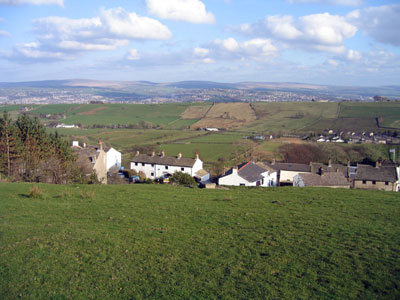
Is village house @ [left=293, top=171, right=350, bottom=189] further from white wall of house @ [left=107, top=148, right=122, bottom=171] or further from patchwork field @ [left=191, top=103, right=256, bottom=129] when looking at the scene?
patchwork field @ [left=191, top=103, right=256, bottom=129]

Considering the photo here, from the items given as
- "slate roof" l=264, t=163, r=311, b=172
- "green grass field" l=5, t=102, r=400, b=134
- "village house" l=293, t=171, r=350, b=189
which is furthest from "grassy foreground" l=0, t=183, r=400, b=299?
"green grass field" l=5, t=102, r=400, b=134

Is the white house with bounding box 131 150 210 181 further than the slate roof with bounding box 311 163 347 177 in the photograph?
Yes

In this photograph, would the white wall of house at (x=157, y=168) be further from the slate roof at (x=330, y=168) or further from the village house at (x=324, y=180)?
the village house at (x=324, y=180)

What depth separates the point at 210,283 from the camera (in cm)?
892

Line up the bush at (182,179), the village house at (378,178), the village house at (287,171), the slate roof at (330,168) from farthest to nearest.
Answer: the village house at (287,171)
the slate roof at (330,168)
the village house at (378,178)
the bush at (182,179)

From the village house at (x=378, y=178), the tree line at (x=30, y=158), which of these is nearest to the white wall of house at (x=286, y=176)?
the village house at (x=378, y=178)

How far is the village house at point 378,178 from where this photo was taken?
4553 centimetres

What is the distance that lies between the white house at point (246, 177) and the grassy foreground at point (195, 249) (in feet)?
82.2

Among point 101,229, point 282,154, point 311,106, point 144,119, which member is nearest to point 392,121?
point 311,106

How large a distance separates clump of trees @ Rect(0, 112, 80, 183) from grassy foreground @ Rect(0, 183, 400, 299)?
9094 mm

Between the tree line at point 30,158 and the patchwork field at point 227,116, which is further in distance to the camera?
the patchwork field at point 227,116

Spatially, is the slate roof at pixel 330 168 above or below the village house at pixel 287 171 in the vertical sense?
above

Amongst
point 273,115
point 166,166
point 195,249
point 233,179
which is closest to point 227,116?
point 273,115

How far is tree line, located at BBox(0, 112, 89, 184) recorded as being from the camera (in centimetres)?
2714
